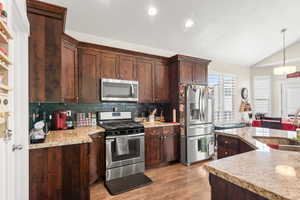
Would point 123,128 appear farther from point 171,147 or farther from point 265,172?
point 265,172

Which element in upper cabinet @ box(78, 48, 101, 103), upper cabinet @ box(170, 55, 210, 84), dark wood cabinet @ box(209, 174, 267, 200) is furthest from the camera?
upper cabinet @ box(170, 55, 210, 84)

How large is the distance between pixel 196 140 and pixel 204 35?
2502 mm

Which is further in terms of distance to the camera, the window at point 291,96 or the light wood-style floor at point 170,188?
the window at point 291,96

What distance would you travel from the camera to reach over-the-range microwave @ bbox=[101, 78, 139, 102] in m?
2.87

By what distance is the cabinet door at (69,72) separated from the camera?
2.24 meters

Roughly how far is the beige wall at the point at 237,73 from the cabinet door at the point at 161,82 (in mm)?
1911

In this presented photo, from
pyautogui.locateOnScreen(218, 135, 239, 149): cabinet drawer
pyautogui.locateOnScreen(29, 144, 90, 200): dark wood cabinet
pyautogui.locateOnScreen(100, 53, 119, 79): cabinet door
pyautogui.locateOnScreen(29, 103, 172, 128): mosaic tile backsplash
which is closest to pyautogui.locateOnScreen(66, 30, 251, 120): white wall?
pyautogui.locateOnScreen(100, 53, 119, 79): cabinet door

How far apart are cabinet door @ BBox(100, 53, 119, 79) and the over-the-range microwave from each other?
11cm

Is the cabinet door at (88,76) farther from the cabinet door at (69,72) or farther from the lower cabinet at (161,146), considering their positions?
the lower cabinet at (161,146)

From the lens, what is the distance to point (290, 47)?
15.8 feet

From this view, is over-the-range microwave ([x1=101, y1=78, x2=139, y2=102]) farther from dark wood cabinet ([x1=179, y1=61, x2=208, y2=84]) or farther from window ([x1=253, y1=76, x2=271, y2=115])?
window ([x1=253, y1=76, x2=271, y2=115])

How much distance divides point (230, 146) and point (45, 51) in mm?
2789

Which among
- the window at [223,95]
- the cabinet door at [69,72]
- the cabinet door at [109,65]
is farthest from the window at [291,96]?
the cabinet door at [69,72]

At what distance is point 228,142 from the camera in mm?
2143
